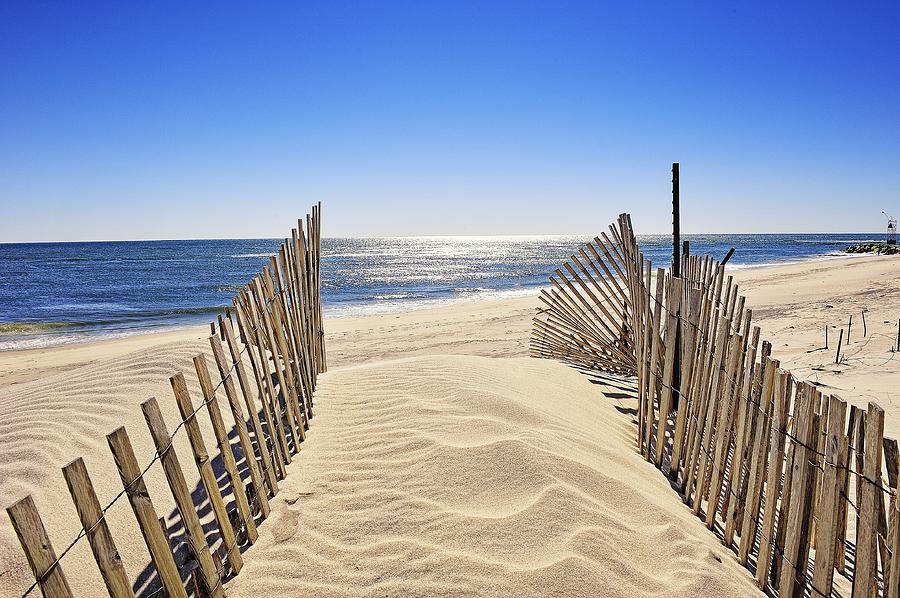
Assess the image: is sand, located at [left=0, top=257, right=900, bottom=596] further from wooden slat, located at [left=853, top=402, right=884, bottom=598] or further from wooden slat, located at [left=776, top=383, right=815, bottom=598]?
wooden slat, located at [left=853, top=402, right=884, bottom=598]

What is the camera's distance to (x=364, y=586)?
2.41m

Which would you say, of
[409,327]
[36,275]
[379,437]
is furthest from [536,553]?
[36,275]

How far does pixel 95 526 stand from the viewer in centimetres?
168

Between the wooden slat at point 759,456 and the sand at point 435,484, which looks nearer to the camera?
the sand at point 435,484

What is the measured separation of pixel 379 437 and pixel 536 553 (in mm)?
1729

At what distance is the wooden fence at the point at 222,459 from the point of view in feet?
5.38

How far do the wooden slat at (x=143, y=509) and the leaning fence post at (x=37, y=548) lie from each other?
0.25 m

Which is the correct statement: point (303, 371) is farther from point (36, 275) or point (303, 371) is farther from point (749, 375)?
point (36, 275)

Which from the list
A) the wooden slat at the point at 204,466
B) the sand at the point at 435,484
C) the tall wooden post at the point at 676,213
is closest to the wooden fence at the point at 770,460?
the sand at the point at 435,484

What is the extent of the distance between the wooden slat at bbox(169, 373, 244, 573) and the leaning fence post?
0.72m

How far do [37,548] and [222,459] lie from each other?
1578 millimetres

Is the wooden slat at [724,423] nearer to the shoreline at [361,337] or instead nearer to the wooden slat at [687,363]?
the wooden slat at [687,363]

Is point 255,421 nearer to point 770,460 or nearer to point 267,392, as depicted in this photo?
point 267,392

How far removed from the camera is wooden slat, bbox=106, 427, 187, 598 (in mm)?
1787
